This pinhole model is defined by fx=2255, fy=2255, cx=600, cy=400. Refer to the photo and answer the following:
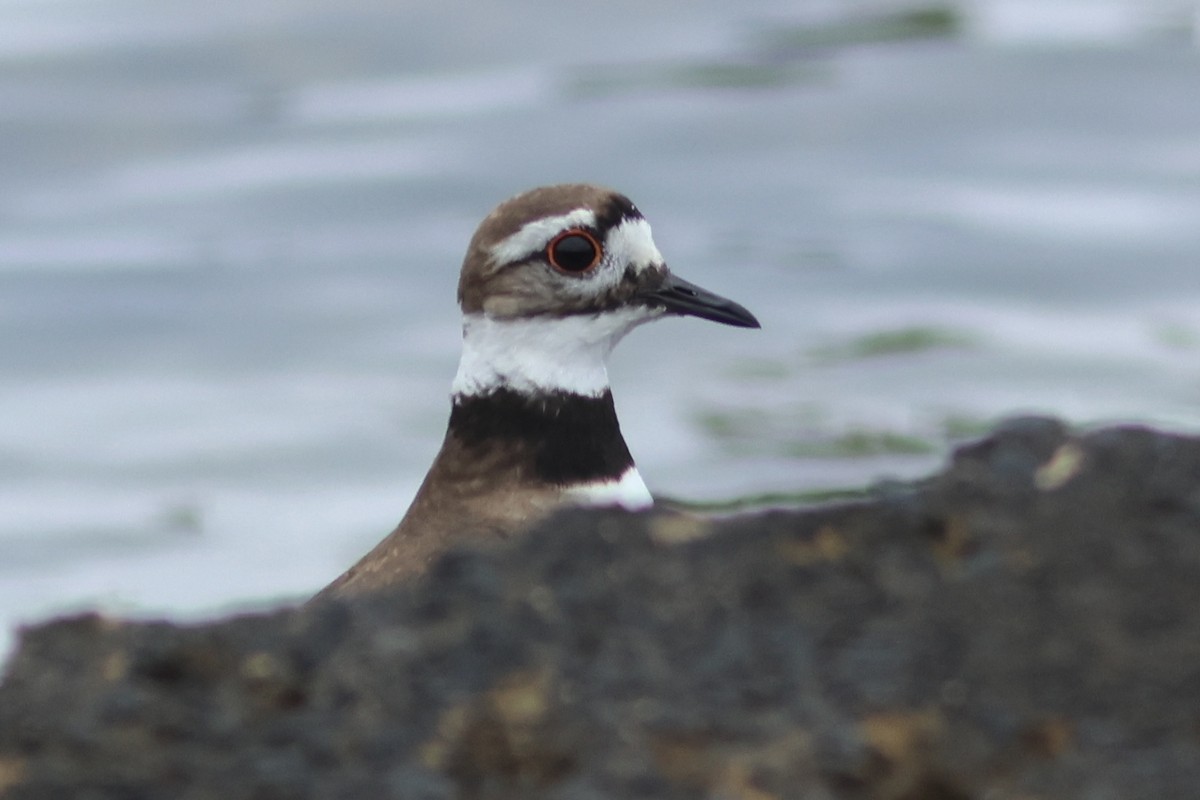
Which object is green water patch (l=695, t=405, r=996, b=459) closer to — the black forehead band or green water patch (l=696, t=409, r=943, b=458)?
green water patch (l=696, t=409, r=943, b=458)

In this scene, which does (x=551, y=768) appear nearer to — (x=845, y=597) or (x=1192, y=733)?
(x=845, y=597)

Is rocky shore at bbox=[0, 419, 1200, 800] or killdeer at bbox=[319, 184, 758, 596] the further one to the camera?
killdeer at bbox=[319, 184, 758, 596]

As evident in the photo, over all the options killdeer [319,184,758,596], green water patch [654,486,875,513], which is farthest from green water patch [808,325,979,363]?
killdeer [319,184,758,596]

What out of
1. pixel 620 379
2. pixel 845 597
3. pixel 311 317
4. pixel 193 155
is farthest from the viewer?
pixel 193 155

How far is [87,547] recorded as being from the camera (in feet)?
35.9

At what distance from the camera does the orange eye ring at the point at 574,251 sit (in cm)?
586

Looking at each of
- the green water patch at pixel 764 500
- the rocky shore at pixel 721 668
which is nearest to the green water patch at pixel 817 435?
the green water patch at pixel 764 500

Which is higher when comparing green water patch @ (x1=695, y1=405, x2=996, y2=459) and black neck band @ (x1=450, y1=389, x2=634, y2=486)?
green water patch @ (x1=695, y1=405, x2=996, y2=459)

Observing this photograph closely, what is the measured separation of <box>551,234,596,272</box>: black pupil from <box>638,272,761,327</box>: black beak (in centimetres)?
20

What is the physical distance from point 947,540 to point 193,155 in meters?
13.7

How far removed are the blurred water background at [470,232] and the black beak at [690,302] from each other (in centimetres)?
432

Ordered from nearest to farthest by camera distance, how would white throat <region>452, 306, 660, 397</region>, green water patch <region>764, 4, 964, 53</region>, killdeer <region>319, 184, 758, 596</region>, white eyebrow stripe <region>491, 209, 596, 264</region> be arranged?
killdeer <region>319, 184, 758, 596</region>
white throat <region>452, 306, 660, 397</region>
white eyebrow stripe <region>491, 209, 596, 264</region>
green water patch <region>764, 4, 964, 53</region>

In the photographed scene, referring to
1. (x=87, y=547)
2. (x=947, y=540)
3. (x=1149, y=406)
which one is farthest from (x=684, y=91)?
(x=947, y=540)

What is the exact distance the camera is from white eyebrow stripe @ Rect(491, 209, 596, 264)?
583 cm
